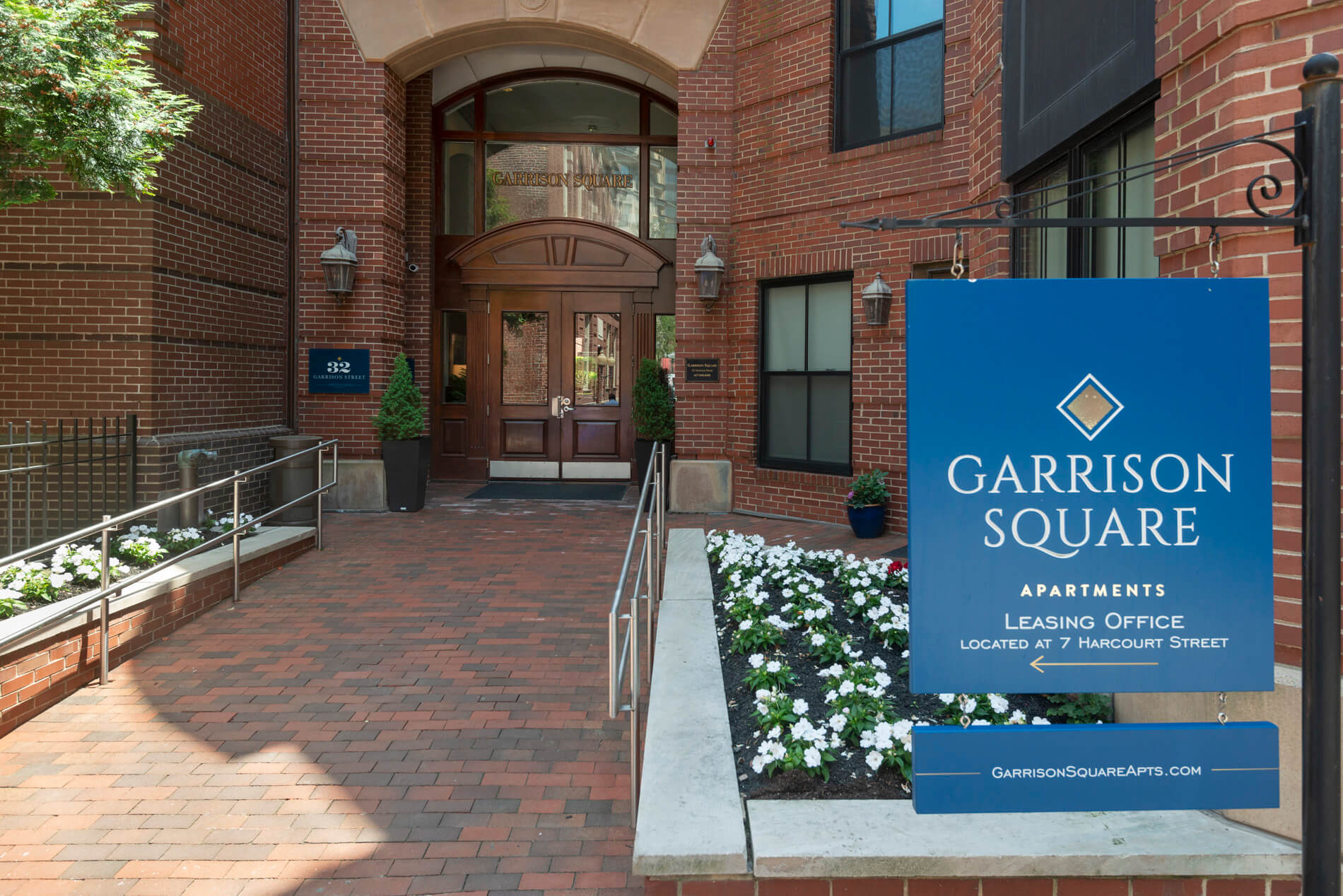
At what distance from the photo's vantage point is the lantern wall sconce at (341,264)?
10.8 meters

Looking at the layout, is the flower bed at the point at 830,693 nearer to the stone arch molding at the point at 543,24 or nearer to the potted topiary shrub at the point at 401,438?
the potted topiary shrub at the point at 401,438

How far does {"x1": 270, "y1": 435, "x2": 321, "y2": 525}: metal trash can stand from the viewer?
941 cm

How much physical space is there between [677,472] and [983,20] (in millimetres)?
5890

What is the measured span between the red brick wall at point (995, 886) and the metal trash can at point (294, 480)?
7.34 metres

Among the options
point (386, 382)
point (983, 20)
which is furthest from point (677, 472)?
point (983, 20)

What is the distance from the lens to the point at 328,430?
36.7 feet

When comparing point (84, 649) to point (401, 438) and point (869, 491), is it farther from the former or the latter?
point (869, 491)

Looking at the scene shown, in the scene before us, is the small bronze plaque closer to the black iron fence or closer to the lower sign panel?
the black iron fence

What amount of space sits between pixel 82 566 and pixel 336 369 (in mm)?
5552

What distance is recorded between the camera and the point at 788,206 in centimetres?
1005

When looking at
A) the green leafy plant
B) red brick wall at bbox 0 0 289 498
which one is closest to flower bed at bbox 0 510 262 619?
red brick wall at bbox 0 0 289 498

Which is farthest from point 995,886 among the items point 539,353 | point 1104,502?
point 539,353

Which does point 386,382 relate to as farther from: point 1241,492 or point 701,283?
point 1241,492

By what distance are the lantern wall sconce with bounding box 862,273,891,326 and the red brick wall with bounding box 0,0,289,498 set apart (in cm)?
604
